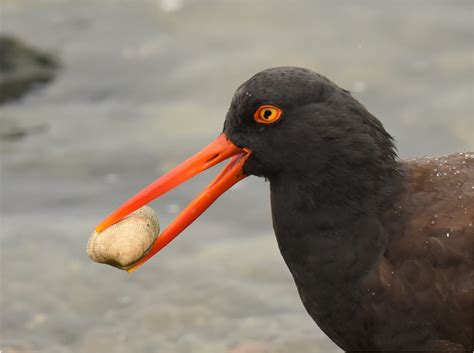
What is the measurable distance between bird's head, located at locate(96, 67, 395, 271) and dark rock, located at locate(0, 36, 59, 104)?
17.9 feet

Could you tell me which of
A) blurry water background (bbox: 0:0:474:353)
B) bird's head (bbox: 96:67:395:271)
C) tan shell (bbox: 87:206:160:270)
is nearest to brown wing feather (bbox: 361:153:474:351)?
bird's head (bbox: 96:67:395:271)

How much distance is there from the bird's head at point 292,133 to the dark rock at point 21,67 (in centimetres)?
545

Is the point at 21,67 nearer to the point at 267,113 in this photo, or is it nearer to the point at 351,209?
the point at 267,113

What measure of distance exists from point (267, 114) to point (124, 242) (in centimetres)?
93

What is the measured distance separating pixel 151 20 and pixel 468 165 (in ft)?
20.9

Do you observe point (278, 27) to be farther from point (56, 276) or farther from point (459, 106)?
point (56, 276)

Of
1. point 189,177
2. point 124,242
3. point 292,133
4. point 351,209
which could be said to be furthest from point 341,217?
point 124,242

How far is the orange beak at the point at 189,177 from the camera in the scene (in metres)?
4.95

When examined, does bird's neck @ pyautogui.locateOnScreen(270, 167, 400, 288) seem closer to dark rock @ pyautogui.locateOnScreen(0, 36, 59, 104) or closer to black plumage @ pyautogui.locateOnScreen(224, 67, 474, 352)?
black plumage @ pyautogui.locateOnScreen(224, 67, 474, 352)

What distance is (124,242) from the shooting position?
4.86 meters

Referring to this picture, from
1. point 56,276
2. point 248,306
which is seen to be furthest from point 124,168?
point 248,306

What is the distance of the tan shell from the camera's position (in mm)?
4871

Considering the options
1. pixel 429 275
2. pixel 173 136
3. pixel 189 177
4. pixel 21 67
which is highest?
pixel 21 67

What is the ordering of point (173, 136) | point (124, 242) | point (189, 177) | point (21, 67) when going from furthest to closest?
point (21, 67), point (173, 136), point (189, 177), point (124, 242)
